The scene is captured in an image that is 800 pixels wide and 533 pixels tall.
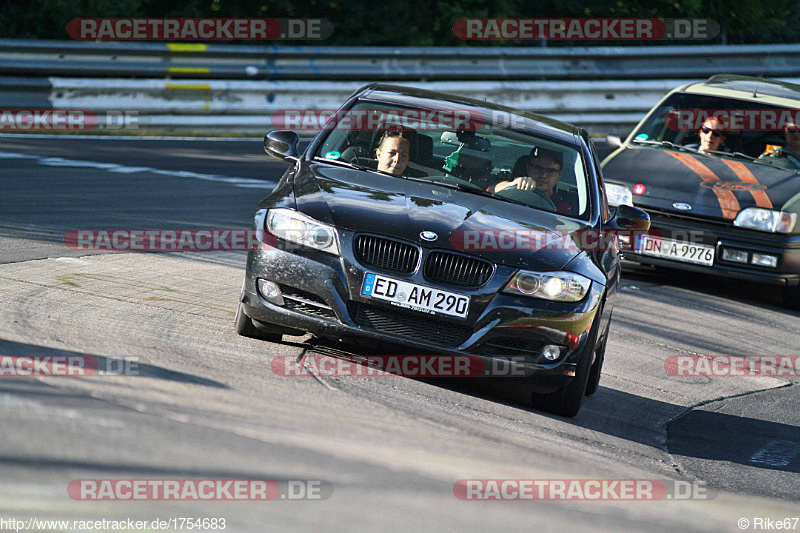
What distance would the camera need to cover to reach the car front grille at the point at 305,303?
229 inches

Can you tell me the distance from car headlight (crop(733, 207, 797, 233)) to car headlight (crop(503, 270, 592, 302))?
4.74m

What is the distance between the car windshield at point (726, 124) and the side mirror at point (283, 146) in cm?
521

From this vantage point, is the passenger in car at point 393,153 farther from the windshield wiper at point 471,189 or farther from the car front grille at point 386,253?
the car front grille at point 386,253

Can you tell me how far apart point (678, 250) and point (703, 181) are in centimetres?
71

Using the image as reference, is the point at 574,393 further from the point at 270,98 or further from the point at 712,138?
the point at 270,98

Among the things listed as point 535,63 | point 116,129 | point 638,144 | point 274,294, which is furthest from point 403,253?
point 535,63

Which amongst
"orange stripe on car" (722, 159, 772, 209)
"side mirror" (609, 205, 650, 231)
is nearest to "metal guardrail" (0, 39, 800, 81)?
"orange stripe on car" (722, 159, 772, 209)

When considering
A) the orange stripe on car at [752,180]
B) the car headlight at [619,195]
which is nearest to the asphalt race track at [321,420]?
the car headlight at [619,195]

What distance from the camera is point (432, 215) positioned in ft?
19.8

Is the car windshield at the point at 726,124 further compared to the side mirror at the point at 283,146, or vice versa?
the car windshield at the point at 726,124

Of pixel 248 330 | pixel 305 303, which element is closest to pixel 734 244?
pixel 248 330

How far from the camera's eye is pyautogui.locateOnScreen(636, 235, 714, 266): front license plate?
10266 mm

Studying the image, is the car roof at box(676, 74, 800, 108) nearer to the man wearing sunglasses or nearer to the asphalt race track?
the man wearing sunglasses

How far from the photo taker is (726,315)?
32.6 ft
